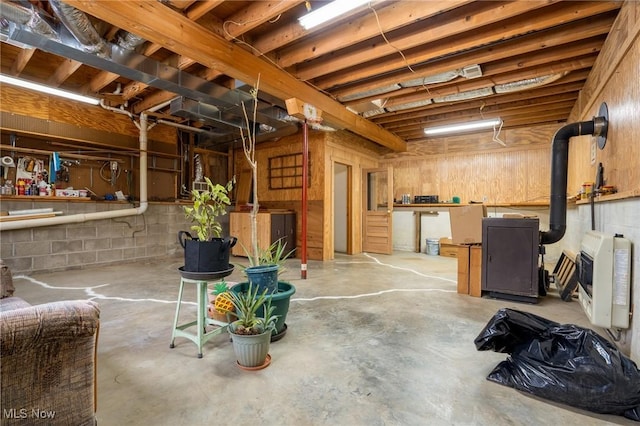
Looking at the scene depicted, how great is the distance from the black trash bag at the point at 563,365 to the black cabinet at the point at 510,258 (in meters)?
1.66

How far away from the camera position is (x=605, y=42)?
3.08m

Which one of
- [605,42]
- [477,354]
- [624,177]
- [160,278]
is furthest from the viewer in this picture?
[160,278]

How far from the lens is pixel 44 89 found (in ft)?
14.2

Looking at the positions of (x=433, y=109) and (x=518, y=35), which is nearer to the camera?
(x=518, y=35)

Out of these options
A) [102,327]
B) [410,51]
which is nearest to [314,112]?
[410,51]

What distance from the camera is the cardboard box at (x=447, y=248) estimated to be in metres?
6.29

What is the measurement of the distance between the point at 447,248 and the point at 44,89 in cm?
761

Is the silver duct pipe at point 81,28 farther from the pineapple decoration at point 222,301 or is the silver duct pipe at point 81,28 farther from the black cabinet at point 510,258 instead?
the black cabinet at point 510,258

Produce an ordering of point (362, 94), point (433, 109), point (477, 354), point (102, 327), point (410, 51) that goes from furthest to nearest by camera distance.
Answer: point (433, 109)
point (362, 94)
point (410, 51)
point (102, 327)
point (477, 354)

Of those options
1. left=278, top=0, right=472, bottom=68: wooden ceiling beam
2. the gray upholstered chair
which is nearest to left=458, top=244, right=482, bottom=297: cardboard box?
left=278, top=0, right=472, bottom=68: wooden ceiling beam

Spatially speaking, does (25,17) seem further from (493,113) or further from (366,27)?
(493,113)

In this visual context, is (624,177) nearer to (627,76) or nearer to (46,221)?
(627,76)

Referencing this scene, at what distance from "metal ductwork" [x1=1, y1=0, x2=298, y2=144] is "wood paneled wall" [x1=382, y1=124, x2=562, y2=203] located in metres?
3.48

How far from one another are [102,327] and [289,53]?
3440 mm
